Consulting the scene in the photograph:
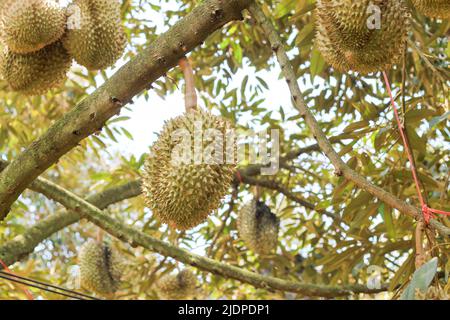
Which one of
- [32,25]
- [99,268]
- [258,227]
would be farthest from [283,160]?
[32,25]

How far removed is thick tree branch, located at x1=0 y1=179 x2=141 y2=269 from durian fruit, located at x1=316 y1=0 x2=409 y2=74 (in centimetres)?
114

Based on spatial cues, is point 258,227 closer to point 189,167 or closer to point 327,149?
point 189,167

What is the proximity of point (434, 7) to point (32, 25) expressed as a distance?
110cm

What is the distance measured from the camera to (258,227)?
299 centimetres

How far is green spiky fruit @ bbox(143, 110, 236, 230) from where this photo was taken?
1.37 metres

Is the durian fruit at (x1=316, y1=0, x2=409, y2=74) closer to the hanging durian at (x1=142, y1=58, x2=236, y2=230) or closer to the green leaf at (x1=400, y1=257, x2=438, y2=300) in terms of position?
the hanging durian at (x1=142, y1=58, x2=236, y2=230)

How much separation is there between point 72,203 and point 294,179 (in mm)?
1920

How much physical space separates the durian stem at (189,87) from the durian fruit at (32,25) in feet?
1.83

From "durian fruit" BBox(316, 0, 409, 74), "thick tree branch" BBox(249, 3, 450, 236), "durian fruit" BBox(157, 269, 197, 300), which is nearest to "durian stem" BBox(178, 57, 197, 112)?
"thick tree branch" BBox(249, 3, 450, 236)

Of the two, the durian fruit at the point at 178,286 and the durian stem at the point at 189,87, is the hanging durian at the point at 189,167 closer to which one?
the durian stem at the point at 189,87

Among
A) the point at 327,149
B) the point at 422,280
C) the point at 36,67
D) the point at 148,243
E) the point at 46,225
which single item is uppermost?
the point at 36,67

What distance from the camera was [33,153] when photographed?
1.54m

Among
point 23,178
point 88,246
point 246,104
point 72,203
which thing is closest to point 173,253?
point 72,203
